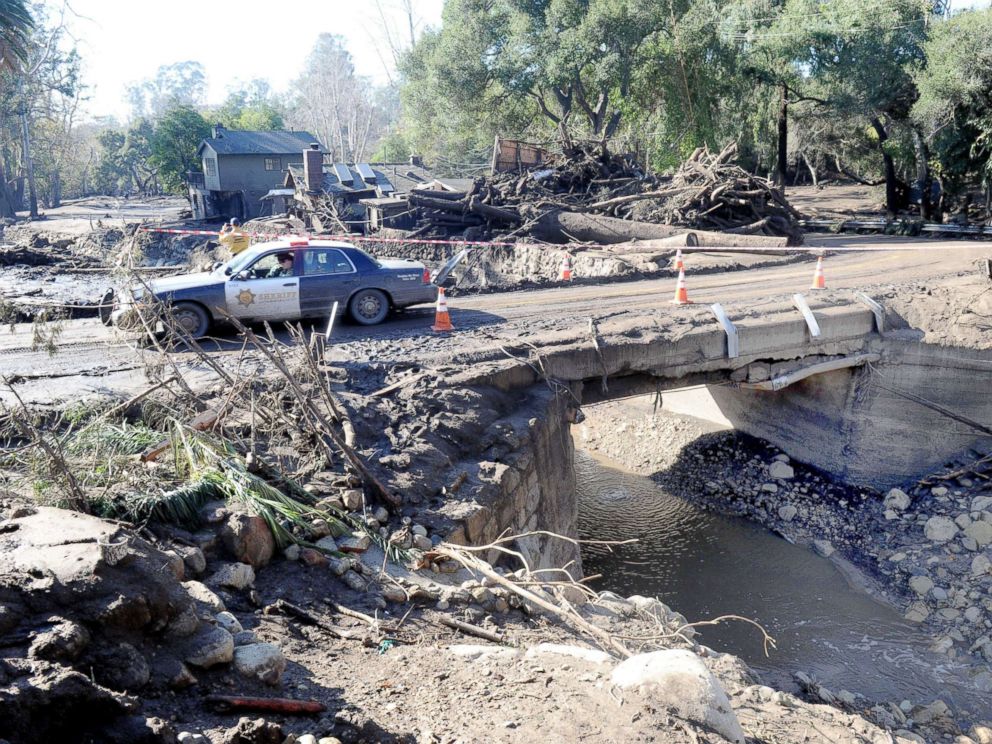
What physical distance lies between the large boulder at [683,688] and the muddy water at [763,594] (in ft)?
16.8

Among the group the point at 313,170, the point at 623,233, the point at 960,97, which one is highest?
the point at 960,97

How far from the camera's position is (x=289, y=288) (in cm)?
1237

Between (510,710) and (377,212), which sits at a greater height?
(377,212)

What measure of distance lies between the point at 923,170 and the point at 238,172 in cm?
3491

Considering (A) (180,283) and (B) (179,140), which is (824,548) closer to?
(A) (180,283)

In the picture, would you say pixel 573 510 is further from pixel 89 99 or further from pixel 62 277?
pixel 89 99

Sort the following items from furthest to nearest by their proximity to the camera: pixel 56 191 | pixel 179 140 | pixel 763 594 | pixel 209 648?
pixel 56 191 < pixel 179 140 < pixel 763 594 < pixel 209 648

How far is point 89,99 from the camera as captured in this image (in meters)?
66.8

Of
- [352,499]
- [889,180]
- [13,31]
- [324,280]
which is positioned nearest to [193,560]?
[352,499]

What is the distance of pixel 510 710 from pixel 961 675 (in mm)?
8782

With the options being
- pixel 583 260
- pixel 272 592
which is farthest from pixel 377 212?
pixel 272 592

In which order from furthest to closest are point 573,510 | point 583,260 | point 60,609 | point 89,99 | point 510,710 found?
point 89,99, point 583,260, point 573,510, point 510,710, point 60,609

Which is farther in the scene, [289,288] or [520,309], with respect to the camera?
[520,309]

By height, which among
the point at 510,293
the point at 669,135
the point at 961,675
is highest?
the point at 669,135
